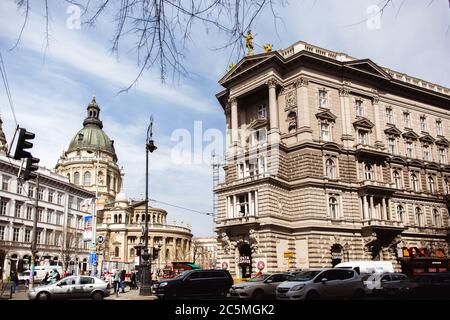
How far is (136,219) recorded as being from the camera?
387ft

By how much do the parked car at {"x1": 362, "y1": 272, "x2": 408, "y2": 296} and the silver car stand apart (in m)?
15.2

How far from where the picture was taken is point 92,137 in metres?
130

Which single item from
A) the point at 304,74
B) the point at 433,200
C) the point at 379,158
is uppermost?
the point at 304,74

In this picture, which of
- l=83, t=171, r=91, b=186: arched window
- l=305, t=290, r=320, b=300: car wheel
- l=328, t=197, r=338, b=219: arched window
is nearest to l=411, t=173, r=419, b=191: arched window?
l=328, t=197, r=338, b=219: arched window

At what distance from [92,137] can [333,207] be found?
9955 centimetres

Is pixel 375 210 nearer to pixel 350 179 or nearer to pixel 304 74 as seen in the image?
pixel 350 179

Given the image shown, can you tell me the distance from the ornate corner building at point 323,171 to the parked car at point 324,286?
1953 cm

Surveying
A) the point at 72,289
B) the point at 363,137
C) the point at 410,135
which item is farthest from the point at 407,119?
the point at 72,289

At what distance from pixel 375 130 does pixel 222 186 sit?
60.6ft

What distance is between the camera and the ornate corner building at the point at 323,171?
42.5m

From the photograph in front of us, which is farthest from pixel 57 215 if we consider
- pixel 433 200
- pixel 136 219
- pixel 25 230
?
pixel 433 200

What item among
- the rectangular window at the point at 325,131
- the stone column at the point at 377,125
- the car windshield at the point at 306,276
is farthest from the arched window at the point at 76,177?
the car windshield at the point at 306,276
